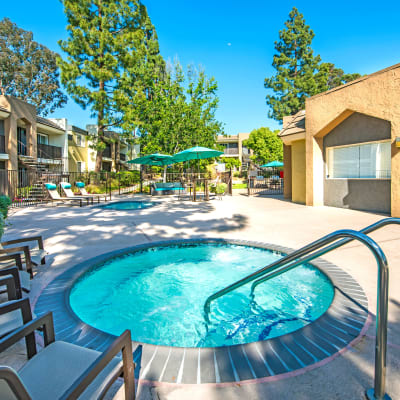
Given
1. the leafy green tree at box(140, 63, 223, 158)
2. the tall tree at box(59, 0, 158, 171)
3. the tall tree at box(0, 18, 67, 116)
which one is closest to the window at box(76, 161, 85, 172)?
the tall tree at box(59, 0, 158, 171)

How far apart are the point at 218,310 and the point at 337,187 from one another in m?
8.59

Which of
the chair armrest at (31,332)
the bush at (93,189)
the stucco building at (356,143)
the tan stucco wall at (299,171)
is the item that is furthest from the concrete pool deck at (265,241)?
the bush at (93,189)

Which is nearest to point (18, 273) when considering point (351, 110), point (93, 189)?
point (351, 110)

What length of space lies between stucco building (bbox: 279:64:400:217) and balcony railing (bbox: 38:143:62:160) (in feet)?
68.9

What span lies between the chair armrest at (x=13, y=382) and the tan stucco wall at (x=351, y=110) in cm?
919

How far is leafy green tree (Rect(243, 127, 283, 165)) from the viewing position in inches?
1447

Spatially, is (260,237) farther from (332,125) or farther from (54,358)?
(332,125)

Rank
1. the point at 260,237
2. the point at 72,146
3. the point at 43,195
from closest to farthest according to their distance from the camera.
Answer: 1. the point at 260,237
2. the point at 43,195
3. the point at 72,146

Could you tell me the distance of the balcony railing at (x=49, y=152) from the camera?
23.1m

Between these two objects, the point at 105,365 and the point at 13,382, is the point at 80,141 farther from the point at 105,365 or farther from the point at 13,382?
the point at 13,382

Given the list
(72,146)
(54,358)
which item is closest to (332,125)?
(54,358)

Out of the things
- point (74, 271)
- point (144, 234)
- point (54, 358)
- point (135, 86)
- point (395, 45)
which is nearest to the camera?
point (54, 358)

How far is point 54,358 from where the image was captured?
5.32ft

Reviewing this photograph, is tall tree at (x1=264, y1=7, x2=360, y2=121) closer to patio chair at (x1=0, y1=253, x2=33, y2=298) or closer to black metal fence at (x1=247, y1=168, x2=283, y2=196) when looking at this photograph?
black metal fence at (x1=247, y1=168, x2=283, y2=196)
